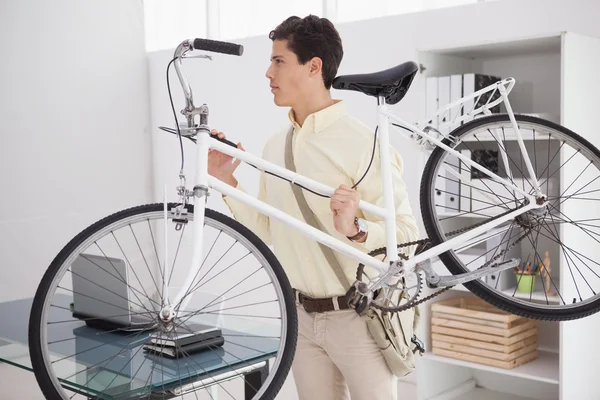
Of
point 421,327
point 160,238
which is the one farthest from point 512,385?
point 160,238

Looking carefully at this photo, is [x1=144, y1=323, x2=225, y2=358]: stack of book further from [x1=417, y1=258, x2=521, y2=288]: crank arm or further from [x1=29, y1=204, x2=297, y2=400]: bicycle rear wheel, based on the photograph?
[x1=417, y1=258, x2=521, y2=288]: crank arm

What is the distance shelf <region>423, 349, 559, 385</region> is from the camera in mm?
3385

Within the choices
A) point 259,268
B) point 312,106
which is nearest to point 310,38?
point 312,106

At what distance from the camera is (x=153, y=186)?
6.15 meters

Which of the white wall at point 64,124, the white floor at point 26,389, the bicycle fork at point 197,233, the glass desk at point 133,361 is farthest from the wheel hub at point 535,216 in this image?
the white wall at point 64,124

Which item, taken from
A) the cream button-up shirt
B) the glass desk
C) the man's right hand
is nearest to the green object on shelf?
the glass desk

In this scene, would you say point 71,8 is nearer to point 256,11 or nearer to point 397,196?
point 256,11

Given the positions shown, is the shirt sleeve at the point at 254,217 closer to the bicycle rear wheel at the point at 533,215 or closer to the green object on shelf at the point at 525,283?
the bicycle rear wheel at the point at 533,215

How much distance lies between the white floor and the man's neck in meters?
2.50

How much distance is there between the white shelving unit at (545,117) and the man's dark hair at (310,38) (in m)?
1.49

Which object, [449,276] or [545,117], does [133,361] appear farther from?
[545,117]

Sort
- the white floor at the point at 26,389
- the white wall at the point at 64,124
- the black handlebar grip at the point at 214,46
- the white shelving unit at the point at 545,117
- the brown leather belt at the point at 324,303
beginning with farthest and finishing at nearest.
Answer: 1. the white wall at the point at 64,124
2. the white floor at the point at 26,389
3. the white shelving unit at the point at 545,117
4. the brown leather belt at the point at 324,303
5. the black handlebar grip at the point at 214,46

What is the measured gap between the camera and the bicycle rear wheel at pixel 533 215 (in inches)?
79.7

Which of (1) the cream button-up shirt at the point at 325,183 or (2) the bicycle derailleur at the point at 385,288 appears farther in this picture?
(1) the cream button-up shirt at the point at 325,183
